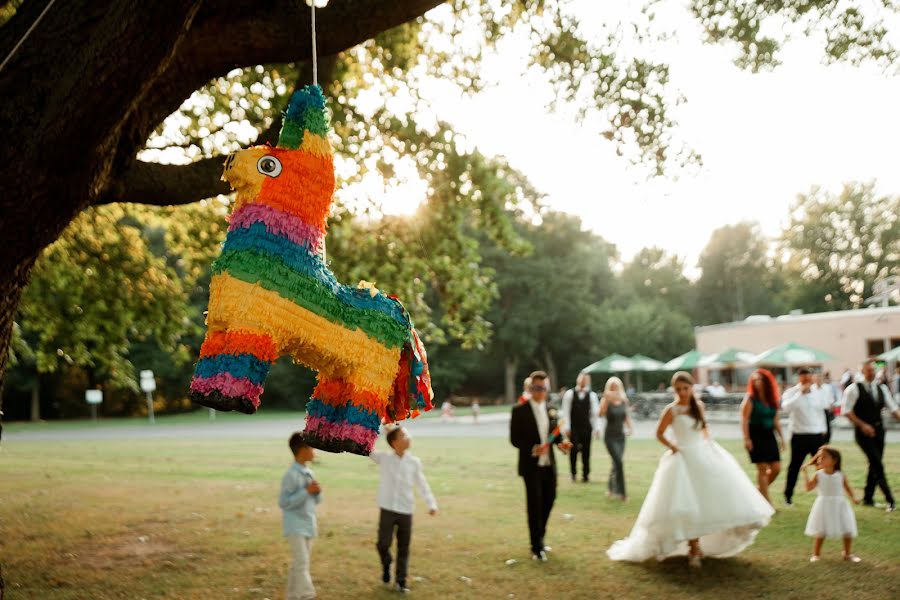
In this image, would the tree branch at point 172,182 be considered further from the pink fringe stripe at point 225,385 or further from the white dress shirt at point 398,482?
the pink fringe stripe at point 225,385

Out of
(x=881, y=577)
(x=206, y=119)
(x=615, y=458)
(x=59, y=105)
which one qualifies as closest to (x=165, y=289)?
(x=206, y=119)

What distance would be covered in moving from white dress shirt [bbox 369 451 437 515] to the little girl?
3.29 meters

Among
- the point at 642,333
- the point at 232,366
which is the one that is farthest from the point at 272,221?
the point at 642,333

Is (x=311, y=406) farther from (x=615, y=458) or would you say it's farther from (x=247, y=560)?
(x=615, y=458)

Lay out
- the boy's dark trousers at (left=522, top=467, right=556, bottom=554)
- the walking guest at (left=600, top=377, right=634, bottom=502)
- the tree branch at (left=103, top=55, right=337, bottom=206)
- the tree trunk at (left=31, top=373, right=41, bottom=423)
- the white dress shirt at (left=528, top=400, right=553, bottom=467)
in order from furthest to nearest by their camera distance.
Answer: the tree trunk at (left=31, top=373, right=41, bottom=423) < the walking guest at (left=600, top=377, right=634, bottom=502) < the white dress shirt at (left=528, top=400, right=553, bottom=467) < the boy's dark trousers at (left=522, top=467, right=556, bottom=554) < the tree branch at (left=103, top=55, right=337, bottom=206)

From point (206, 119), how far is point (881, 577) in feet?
24.4

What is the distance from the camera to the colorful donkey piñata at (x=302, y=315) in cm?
191

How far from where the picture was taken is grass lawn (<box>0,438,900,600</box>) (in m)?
6.14

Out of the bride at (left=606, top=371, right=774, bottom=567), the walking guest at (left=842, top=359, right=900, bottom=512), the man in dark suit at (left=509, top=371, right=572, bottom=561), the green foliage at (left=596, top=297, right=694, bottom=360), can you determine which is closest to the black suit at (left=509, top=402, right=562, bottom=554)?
the man in dark suit at (left=509, top=371, right=572, bottom=561)

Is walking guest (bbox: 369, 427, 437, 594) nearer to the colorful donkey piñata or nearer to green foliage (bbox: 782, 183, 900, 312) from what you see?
the colorful donkey piñata

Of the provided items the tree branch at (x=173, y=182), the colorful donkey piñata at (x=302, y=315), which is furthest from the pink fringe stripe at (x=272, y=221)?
the tree branch at (x=173, y=182)

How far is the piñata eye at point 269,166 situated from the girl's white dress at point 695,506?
544 cm

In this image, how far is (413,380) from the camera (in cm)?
225

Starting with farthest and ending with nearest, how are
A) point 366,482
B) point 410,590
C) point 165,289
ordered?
point 366,482
point 165,289
point 410,590
